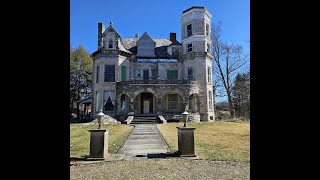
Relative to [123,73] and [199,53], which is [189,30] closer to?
[199,53]

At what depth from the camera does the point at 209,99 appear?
28625mm

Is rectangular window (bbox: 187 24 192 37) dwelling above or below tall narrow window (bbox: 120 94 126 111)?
above

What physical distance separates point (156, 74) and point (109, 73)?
5.66 meters

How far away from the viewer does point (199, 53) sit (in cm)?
2778

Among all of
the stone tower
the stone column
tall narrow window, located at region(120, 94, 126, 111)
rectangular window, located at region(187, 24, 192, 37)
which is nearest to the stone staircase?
the stone column

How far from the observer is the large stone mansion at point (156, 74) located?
2620cm

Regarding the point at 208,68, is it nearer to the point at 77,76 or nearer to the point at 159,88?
the point at 159,88

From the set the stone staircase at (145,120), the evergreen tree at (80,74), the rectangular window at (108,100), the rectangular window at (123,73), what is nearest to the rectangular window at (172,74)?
the rectangular window at (123,73)

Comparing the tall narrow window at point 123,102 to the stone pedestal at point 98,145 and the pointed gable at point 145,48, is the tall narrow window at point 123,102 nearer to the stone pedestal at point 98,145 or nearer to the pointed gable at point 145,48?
the pointed gable at point 145,48

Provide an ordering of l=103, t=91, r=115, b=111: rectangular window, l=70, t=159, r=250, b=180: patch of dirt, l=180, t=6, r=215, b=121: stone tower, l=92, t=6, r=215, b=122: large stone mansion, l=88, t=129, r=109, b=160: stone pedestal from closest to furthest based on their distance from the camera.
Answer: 1. l=70, t=159, r=250, b=180: patch of dirt
2. l=88, t=129, r=109, b=160: stone pedestal
3. l=92, t=6, r=215, b=122: large stone mansion
4. l=103, t=91, r=115, b=111: rectangular window
5. l=180, t=6, r=215, b=121: stone tower

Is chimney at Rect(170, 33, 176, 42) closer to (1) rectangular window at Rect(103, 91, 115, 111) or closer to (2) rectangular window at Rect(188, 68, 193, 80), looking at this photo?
(2) rectangular window at Rect(188, 68, 193, 80)

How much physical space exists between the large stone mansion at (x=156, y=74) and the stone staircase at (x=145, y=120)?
1.16 metres

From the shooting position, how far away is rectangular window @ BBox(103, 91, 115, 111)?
87.1ft
